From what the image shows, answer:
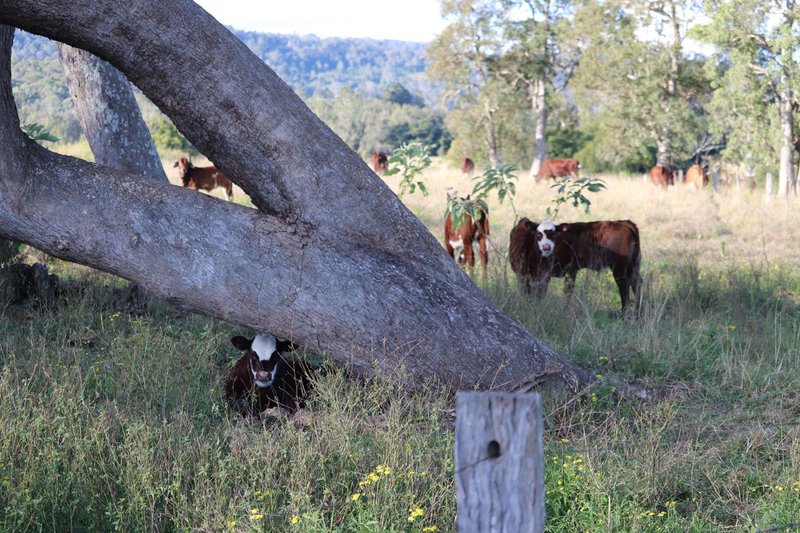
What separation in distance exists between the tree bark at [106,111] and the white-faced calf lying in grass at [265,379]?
11.0 feet

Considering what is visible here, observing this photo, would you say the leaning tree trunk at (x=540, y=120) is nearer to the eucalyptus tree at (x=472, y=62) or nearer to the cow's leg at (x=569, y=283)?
the eucalyptus tree at (x=472, y=62)

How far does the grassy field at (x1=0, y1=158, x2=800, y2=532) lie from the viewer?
4039 millimetres

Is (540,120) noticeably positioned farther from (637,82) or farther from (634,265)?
(634,265)

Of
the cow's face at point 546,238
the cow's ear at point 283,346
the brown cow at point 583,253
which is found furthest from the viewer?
the brown cow at point 583,253

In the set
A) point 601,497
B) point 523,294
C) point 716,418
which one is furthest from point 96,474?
point 523,294

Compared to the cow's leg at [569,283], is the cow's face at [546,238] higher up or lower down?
higher up

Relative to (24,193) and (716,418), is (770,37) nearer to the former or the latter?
(716,418)

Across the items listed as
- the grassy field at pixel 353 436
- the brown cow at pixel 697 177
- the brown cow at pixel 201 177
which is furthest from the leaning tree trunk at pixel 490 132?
the grassy field at pixel 353 436

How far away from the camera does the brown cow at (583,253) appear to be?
32.1 ft

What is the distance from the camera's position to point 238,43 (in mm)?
5773

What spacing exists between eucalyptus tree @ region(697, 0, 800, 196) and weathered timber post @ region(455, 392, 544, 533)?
24233 mm

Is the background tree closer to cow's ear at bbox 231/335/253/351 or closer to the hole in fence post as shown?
cow's ear at bbox 231/335/253/351

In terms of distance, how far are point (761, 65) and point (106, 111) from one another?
888 inches

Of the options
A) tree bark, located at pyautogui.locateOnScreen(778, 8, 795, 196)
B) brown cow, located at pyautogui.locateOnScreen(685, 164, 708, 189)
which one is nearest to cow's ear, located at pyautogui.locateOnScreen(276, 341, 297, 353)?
tree bark, located at pyautogui.locateOnScreen(778, 8, 795, 196)
